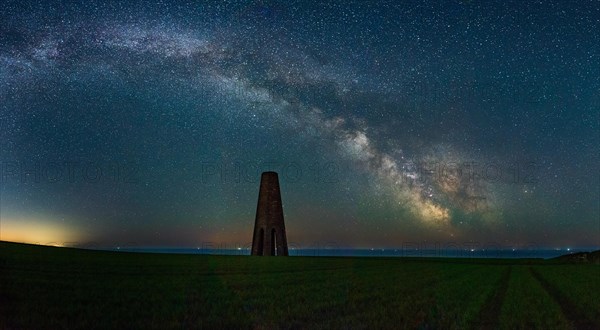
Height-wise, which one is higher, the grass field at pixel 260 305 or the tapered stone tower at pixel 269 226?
the tapered stone tower at pixel 269 226

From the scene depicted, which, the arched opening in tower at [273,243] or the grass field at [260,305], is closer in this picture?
the grass field at [260,305]

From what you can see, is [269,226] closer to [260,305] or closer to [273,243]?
[273,243]

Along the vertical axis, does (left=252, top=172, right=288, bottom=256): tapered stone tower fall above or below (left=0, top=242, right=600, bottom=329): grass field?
above

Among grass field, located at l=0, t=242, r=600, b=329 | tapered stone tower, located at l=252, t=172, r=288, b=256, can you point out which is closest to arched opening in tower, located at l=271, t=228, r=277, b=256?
tapered stone tower, located at l=252, t=172, r=288, b=256

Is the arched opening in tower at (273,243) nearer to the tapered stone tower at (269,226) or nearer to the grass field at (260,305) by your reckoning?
the tapered stone tower at (269,226)

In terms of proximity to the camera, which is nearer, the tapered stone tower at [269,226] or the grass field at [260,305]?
the grass field at [260,305]

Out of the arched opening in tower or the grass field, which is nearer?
the grass field

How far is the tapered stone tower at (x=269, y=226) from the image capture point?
4912 centimetres

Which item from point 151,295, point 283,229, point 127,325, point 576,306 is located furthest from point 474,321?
point 283,229

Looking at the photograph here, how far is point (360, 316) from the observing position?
31.6 ft

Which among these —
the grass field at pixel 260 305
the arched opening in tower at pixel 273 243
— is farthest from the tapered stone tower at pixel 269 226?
the grass field at pixel 260 305

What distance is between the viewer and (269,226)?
49.4 metres

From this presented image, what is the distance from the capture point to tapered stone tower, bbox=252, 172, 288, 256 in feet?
161

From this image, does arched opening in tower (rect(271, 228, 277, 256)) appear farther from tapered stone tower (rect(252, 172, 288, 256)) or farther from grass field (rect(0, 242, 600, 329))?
grass field (rect(0, 242, 600, 329))
